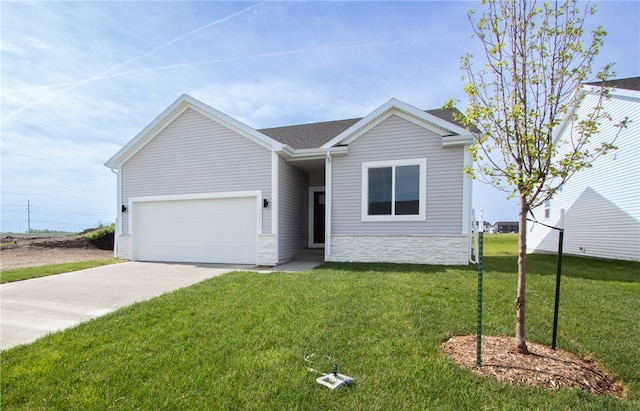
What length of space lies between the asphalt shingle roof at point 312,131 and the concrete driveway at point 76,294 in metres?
4.98

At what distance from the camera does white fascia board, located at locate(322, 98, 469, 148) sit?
8883 mm

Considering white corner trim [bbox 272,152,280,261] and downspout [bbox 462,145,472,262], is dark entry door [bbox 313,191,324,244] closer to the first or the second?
white corner trim [bbox 272,152,280,261]

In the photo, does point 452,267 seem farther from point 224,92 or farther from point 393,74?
point 224,92

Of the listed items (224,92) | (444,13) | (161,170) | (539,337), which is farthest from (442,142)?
(161,170)

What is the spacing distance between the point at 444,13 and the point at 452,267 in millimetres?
6346

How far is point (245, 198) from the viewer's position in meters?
10.1

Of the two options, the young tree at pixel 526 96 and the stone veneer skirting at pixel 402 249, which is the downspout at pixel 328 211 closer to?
the stone veneer skirting at pixel 402 249

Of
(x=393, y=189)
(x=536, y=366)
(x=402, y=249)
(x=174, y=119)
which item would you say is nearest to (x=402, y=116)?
(x=393, y=189)

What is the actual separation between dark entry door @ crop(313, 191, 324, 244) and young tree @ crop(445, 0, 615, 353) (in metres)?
9.66

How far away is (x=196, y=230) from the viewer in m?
10.7

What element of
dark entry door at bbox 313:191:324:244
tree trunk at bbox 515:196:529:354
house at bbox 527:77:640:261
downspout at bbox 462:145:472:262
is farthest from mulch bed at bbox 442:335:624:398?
dark entry door at bbox 313:191:324:244

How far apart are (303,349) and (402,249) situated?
6.67m

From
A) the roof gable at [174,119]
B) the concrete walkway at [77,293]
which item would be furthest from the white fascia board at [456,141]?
the concrete walkway at [77,293]

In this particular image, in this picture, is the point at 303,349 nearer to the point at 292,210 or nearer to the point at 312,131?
the point at 292,210
